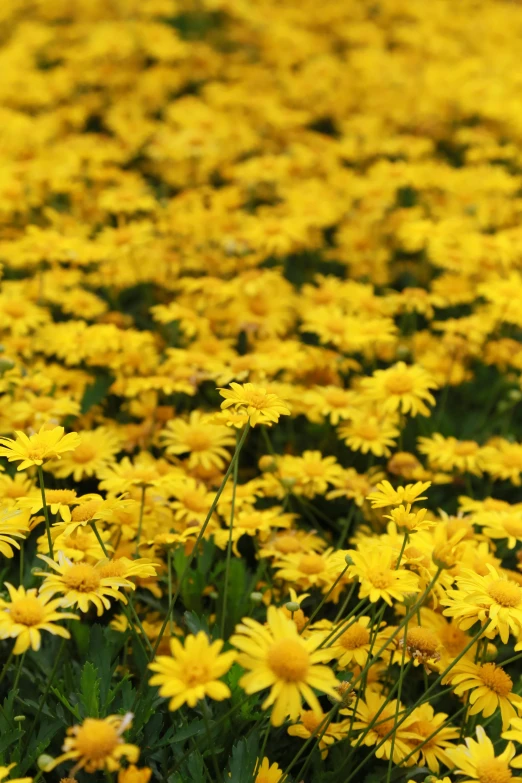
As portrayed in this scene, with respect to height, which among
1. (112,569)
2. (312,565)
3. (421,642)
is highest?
(112,569)

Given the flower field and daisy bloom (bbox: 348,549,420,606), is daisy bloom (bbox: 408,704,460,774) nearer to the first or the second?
the flower field

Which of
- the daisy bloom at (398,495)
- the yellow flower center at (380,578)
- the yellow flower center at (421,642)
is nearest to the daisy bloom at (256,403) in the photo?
the daisy bloom at (398,495)

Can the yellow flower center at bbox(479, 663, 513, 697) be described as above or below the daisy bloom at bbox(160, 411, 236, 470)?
above

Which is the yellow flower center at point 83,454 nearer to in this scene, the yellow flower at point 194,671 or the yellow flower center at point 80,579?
the yellow flower center at point 80,579

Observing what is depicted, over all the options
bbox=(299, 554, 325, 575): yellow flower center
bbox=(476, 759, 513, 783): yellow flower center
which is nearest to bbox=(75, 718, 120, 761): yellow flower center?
bbox=(476, 759, 513, 783): yellow flower center

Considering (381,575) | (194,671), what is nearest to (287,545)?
(381,575)

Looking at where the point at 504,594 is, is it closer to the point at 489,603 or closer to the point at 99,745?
the point at 489,603

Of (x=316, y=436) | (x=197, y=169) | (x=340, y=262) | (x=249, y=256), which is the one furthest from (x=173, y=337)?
(x=197, y=169)
